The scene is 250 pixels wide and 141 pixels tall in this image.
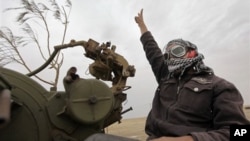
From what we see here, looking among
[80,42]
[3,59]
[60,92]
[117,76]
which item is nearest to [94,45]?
[80,42]

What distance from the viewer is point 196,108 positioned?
2742 millimetres

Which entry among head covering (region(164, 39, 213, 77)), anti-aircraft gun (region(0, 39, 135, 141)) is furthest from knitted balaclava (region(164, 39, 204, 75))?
anti-aircraft gun (region(0, 39, 135, 141))

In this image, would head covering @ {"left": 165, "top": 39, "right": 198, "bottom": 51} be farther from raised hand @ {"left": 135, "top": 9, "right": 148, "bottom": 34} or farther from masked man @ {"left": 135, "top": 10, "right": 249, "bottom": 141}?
raised hand @ {"left": 135, "top": 9, "right": 148, "bottom": 34}

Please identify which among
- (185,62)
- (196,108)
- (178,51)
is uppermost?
(178,51)

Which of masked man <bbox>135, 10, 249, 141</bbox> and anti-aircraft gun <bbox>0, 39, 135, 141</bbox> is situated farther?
anti-aircraft gun <bbox>0, 39, 135, 141</bbox>

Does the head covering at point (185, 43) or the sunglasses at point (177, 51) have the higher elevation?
the head covering at point (185, 43)

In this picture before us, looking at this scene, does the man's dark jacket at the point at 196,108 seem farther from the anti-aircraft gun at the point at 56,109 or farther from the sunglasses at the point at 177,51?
the anti-aircraft gun at the point at 56,109

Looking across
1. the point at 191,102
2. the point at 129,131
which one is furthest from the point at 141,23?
the point at 129,131

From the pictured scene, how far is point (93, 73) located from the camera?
4.02 metres

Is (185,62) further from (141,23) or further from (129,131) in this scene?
(129,131)

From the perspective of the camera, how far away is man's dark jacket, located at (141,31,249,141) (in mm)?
2445

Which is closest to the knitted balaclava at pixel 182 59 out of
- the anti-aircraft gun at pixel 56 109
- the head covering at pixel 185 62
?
the head covering at pixel 185 62

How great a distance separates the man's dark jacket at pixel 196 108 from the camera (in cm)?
245

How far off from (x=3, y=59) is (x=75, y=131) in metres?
5.25
